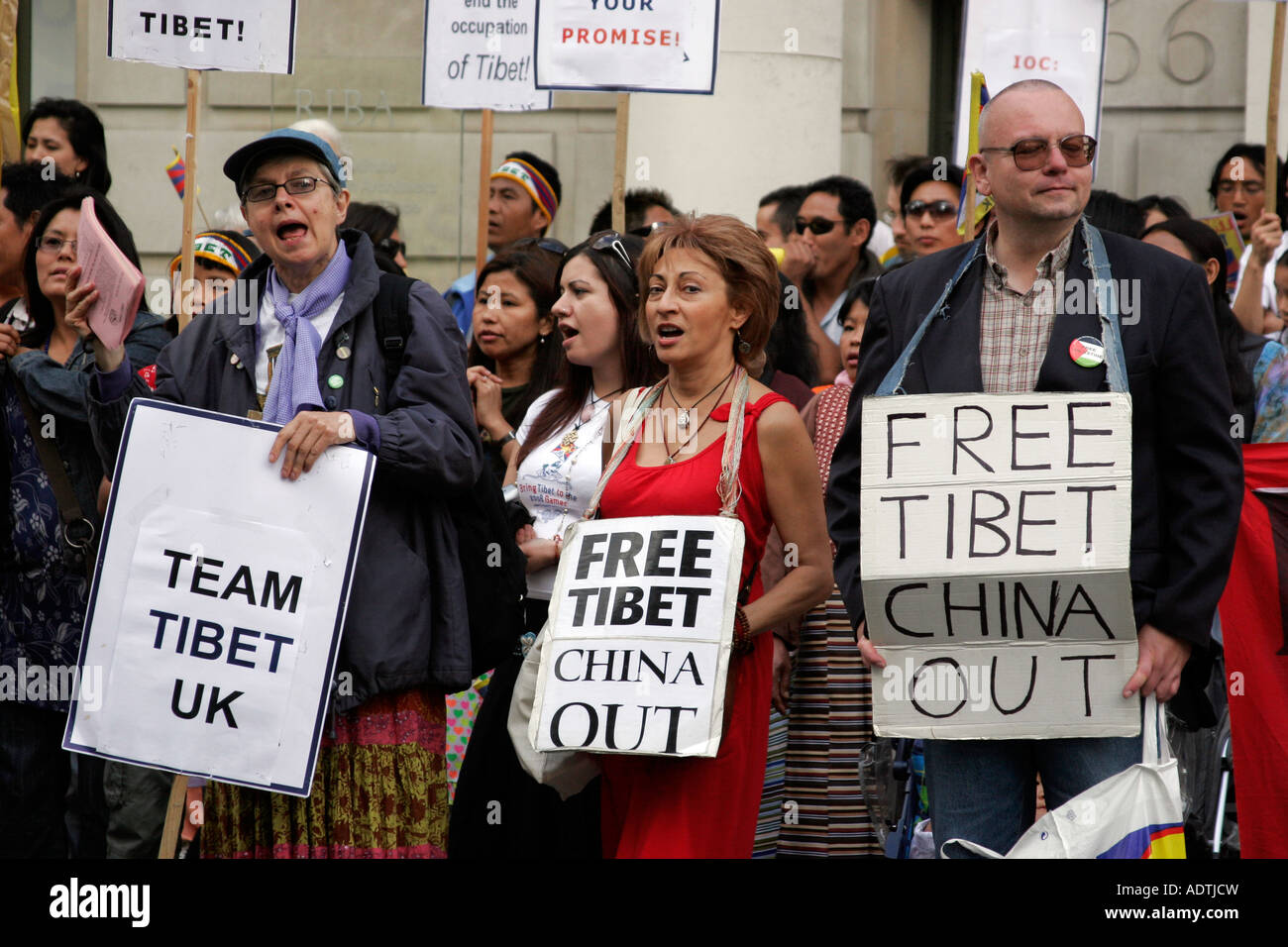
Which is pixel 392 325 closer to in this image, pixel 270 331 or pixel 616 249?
pixel 270 331

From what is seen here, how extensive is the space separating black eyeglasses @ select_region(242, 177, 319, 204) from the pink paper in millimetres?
373

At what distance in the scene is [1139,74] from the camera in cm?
1129

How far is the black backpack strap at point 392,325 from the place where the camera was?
4.57 m

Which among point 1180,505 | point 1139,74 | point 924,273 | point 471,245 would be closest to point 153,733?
point 924,273

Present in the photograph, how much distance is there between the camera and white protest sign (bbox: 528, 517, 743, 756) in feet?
13.1

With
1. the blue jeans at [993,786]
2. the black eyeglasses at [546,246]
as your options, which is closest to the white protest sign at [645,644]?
the blue jeans at [993,786]

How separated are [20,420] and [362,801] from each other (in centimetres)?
183

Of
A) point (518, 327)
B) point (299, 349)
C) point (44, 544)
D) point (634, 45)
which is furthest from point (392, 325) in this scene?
point (634, 45)

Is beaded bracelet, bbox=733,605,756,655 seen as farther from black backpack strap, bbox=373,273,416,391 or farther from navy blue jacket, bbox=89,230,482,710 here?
black backpack strap, bbox=373,273,416,391

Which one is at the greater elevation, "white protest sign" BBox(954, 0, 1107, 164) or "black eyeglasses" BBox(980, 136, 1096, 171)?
"white protest sign" BBox(954, 0, 1107, 164)

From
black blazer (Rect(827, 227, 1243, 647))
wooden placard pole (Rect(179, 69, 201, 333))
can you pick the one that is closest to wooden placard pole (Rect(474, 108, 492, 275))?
wooden placard pole (Rect(179, 69, 201, 333))

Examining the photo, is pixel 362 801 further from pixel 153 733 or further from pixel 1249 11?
pixel 1249 11

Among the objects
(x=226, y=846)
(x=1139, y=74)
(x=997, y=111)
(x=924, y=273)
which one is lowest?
(x=226, y=846)

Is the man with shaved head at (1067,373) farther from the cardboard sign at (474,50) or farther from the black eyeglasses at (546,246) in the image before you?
the cardboard sign at (474,50)
